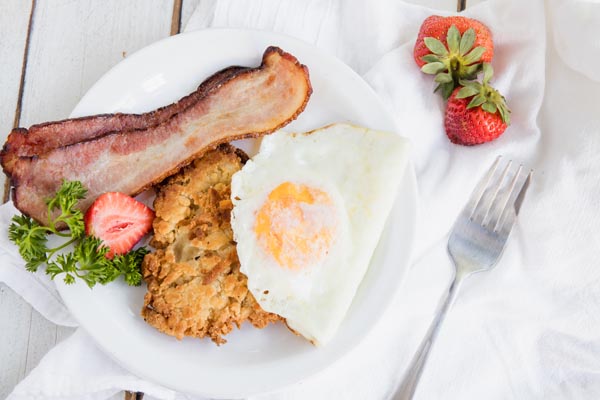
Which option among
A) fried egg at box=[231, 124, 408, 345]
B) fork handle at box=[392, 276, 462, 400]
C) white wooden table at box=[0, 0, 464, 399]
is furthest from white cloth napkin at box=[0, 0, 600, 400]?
white wooden table at box=[0, 0, 464, 399]

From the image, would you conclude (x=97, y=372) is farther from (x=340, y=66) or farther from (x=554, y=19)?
(x=554, y=19)

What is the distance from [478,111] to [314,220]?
98 cm

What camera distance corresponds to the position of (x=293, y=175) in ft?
10.5

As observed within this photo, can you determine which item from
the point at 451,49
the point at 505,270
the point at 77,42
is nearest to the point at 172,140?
the point at 77,42

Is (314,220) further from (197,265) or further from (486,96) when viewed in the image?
(486,96)

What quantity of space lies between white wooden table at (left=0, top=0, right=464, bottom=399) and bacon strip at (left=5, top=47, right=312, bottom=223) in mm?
502

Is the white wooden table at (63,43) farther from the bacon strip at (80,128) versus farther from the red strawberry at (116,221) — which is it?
the red strawberry at (116,221)

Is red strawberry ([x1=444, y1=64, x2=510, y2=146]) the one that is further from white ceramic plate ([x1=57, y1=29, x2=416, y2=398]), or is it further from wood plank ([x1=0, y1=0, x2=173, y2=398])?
wood plank ([x1=0, y1=0, x2=173, y2=398])

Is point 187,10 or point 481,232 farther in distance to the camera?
point 187,10

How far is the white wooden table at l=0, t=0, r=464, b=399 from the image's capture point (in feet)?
11.9

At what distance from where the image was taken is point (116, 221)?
3125 millimetres

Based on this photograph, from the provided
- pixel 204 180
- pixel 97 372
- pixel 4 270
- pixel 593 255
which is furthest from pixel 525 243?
pixel 4 270

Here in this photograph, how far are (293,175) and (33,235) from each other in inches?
47.6

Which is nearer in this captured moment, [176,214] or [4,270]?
[176,214]
